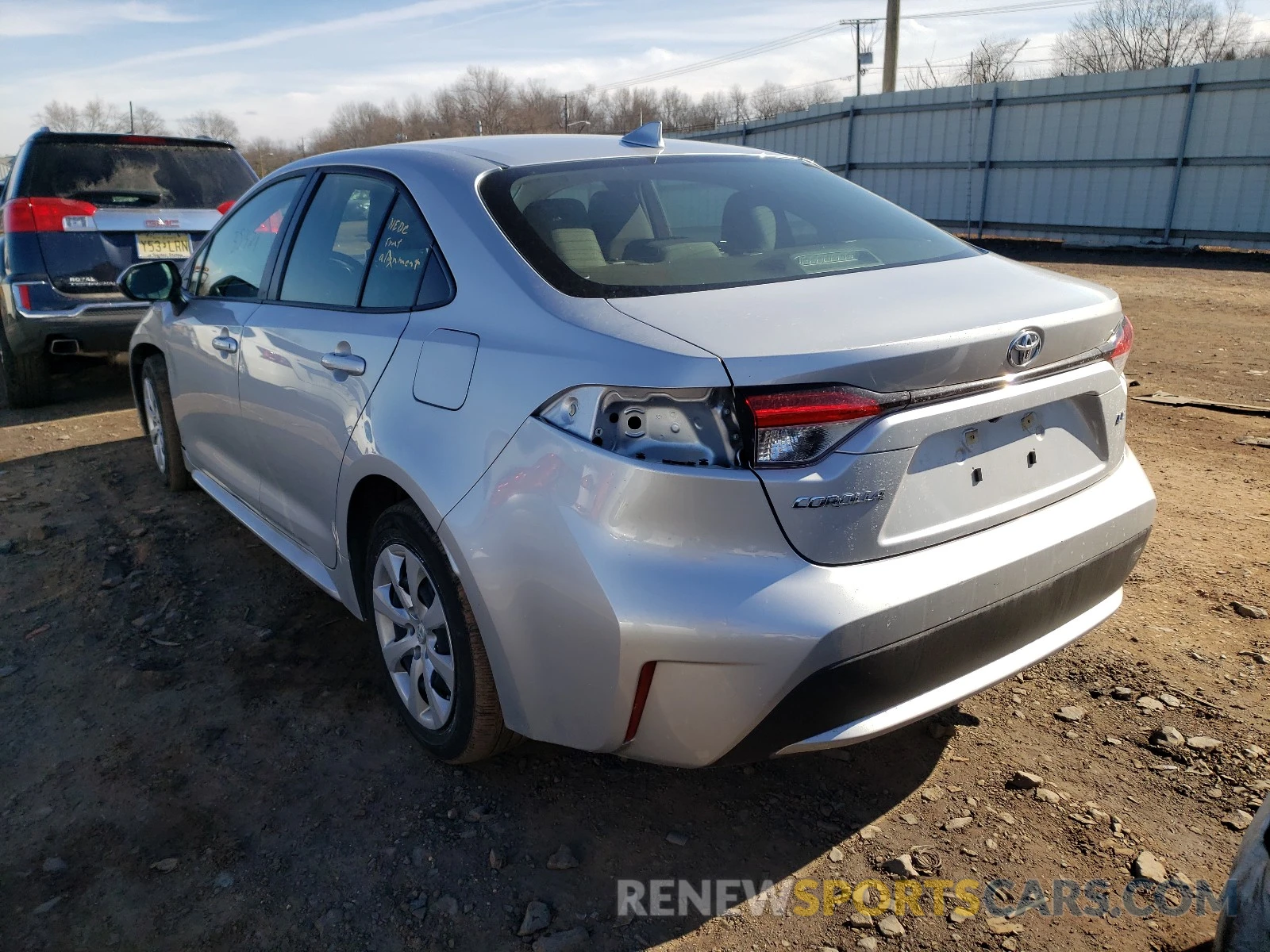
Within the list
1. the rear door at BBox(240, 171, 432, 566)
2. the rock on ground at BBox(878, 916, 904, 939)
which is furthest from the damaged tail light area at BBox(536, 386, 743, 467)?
the rock on ground at BBox(878, 916, 904, 939)

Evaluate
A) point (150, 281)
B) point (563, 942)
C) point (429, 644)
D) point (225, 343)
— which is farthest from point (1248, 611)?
point (150, 281)

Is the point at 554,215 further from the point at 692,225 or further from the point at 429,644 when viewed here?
the point at 429,644

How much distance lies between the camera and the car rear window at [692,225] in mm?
2328

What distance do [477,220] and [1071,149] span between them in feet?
51.3

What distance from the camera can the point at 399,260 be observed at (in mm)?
2695

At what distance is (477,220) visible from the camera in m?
2.46

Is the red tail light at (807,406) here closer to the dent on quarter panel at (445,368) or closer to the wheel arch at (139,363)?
the dent on quarter panel at (445,368)

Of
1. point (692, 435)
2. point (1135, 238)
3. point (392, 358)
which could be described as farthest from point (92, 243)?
point (1135, 238)

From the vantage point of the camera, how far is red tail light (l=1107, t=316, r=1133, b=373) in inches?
93.9

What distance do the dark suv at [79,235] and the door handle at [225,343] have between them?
347 cm

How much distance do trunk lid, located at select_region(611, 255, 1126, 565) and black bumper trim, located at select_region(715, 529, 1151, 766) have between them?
19cm

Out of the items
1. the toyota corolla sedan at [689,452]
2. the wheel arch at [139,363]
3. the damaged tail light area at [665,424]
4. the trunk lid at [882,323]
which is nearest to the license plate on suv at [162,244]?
the wheel arch at [139,363]

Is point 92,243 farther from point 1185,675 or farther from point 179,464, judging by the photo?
point 1185,675

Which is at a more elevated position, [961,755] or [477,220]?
[477,220]
